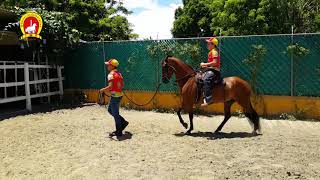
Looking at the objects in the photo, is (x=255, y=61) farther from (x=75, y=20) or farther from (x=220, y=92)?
(x=75, y=20)

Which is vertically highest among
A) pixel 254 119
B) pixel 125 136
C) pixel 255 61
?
pixel 255 61

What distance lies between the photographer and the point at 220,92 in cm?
998

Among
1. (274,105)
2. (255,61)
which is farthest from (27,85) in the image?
(274,105)

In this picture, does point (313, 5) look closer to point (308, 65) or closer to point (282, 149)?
point (308, 65)

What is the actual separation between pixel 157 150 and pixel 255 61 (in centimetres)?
517

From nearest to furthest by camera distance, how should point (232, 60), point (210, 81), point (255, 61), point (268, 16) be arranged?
point (210, 81)
point (255, 61)
point (232, 60)
point (268, 16)

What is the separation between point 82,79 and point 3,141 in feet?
22.0

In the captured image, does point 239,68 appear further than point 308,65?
Yes

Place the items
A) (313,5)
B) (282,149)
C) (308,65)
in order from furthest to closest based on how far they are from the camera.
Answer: (313,5) → (308,65) → (282,149)

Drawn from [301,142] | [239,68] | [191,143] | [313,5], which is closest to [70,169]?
[191,143]

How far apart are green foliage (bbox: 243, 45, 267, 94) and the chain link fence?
0.15ft

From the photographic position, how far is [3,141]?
971cm

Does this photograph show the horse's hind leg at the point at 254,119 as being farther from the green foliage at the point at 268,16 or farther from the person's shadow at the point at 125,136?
the green foliage at the point at 268,16

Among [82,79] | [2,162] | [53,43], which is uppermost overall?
[53,43]
